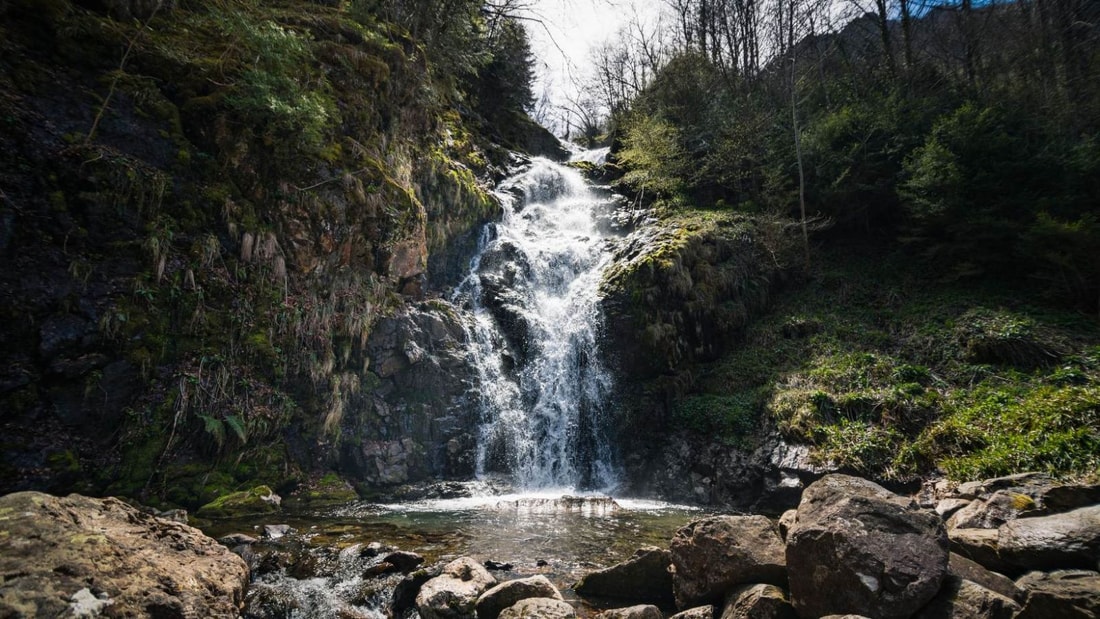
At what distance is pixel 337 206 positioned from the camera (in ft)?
34.1

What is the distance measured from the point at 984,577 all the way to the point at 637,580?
9.81 feet

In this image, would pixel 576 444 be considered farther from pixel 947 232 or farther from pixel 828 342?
pixel 947 232

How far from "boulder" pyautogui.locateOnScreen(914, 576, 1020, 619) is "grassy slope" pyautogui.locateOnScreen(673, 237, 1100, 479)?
471cm

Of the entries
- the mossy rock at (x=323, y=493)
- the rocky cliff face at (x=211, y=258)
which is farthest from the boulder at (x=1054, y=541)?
the mossy rock at (x=323, y=493)

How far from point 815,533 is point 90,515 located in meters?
6.36

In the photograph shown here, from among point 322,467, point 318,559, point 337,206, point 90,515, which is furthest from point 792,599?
point 337,206

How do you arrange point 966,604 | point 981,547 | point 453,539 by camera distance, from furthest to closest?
point 453,539 → point 981,547 → point 966,604

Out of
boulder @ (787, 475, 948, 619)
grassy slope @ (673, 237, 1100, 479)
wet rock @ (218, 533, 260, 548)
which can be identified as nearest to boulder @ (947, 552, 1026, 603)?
boulder @ (787, 475, 948, 619)

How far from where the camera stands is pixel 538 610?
3873mm

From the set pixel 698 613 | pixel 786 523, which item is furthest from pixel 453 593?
pixel 786 523

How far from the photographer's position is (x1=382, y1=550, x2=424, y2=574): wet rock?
17.8ft

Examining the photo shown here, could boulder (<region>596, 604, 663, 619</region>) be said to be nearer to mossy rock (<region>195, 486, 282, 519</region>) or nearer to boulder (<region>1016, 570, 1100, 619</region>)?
boulder (<region>1016, 570, 1100, 619</region>)

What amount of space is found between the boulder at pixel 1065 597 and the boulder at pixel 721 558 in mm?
1654

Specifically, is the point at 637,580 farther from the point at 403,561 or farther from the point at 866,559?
the point at 403,561
